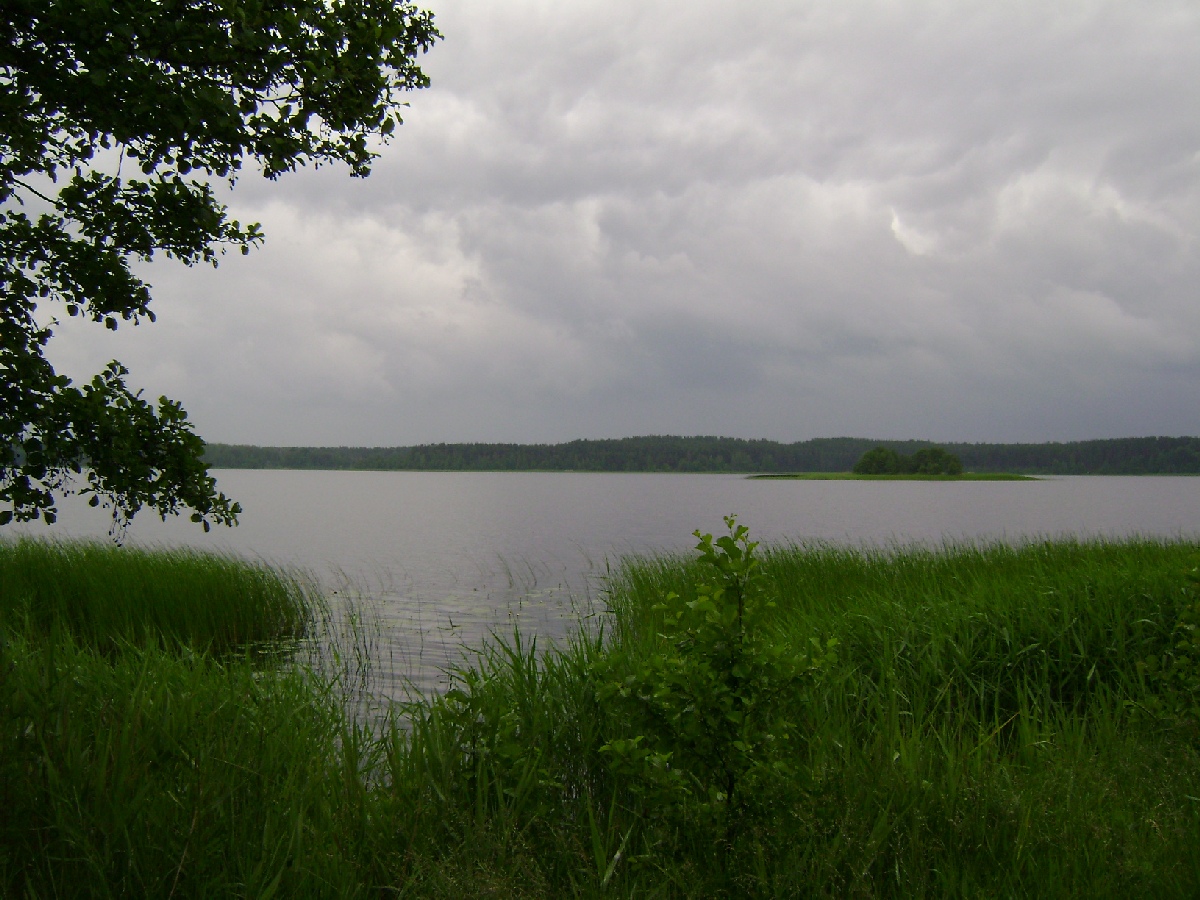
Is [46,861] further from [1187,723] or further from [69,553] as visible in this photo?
[69,553]

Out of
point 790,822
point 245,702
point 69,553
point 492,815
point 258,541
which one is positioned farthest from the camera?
point 258,541

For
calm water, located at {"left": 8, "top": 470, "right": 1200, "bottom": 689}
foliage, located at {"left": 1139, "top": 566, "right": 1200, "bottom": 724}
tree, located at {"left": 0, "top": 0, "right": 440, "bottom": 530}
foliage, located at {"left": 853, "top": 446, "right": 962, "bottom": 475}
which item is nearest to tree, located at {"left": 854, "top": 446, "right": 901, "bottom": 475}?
foliage, located at {"left": 853, "top": 446, "right": 962, "bottom": 475}

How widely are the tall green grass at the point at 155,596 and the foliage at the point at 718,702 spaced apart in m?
7.84

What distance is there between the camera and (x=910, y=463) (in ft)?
363

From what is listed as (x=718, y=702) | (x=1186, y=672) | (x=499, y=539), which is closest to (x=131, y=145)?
(x=718, y=702)

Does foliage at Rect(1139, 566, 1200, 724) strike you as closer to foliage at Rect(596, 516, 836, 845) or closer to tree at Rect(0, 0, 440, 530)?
foliage at Rect(596, 516, 836, 845)

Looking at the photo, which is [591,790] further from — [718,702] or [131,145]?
[131,145]

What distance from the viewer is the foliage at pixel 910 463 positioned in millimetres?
108438

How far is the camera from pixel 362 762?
17.5ft

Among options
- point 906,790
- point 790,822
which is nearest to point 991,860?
point 906,790

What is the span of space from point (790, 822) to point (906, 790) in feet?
2.68

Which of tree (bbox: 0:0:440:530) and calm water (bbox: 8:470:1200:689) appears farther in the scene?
calm water (bbox: 8:470:1200:689)

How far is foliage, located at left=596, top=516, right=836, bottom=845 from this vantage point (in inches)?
148

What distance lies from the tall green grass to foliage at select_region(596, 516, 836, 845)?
784 cm
